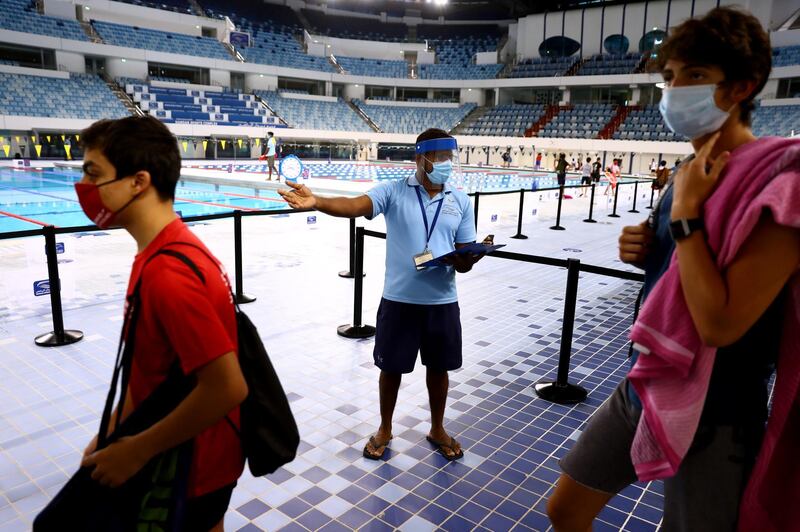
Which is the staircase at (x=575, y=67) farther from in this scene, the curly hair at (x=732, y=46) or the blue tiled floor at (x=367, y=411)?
the curly hair at (x=732, y=46)

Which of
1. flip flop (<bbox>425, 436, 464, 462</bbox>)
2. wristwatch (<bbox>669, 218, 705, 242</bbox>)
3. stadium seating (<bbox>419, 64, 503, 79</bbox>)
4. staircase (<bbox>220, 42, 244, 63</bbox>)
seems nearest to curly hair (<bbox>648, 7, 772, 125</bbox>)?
wristwatch (<bbox>669, 218, 705, 242</bbox>)

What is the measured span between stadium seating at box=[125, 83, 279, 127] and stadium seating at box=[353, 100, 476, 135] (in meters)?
9.97

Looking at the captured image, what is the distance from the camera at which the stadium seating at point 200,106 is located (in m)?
32.9

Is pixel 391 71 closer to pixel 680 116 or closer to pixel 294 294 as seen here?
pixel 294 294

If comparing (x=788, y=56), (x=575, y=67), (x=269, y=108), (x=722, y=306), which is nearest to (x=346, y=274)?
(x=722, y=306)

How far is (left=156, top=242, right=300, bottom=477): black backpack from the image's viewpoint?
1442 millimetres

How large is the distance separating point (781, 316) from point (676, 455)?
0.38m

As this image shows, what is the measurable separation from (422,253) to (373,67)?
48.9 m

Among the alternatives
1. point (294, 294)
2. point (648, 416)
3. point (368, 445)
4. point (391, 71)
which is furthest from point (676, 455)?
point (391, 71)

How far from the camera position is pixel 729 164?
3.86 ft

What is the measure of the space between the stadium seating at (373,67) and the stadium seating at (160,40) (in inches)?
432

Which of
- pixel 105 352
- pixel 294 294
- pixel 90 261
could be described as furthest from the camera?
pixel 90 261

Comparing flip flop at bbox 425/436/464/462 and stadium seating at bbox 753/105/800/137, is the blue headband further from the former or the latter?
stadium seating at bbox 753/105/800/137

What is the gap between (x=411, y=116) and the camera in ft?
150
